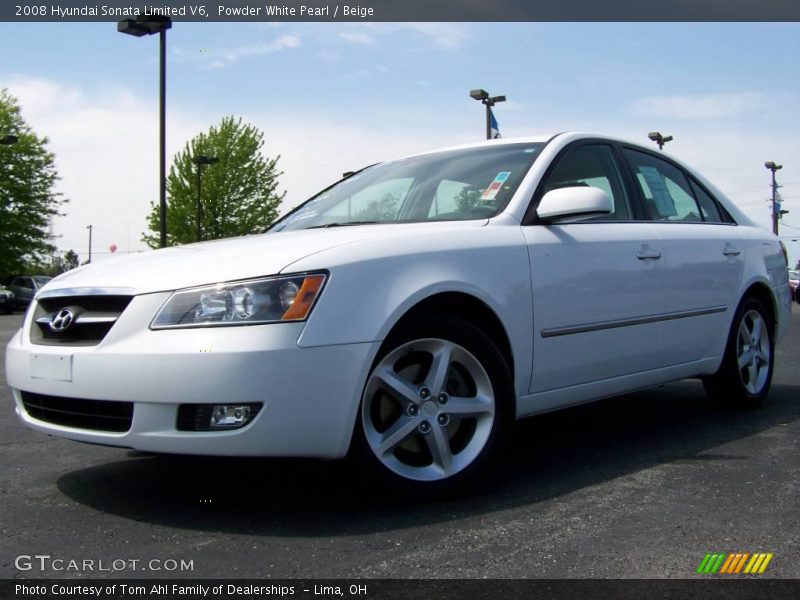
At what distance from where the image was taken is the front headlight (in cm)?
283

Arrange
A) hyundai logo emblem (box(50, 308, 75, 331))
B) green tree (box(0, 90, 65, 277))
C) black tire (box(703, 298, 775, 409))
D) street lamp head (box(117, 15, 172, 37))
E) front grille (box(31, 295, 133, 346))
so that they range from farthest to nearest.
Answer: green tree (box(0, 90, 65, 277)), street lamp head (box(117, 15, 172, 37)), black tire (box(703, 298, 775, 409)), hyundai logo emblem (box(50, 308, 75, 331)), front grille (box(31, 295, 133, 346))

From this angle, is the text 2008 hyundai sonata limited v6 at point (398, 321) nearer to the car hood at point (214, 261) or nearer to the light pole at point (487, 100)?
Answer: the car hood at point (214, 261)

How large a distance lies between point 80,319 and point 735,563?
7.80ft

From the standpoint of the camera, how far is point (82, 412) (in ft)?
9.97

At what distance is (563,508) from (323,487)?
963mm

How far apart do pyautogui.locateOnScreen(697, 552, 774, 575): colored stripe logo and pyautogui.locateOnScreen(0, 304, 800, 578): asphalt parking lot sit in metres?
0.04

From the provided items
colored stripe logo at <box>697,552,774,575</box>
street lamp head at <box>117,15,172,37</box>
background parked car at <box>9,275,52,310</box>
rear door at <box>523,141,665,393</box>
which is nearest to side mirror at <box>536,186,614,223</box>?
rear door at <box>523,141,665,393</box>

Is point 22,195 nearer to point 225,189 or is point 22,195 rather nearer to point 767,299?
point 225,189

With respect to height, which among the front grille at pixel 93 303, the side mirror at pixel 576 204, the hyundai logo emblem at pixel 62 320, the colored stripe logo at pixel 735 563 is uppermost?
the side mirror at pixel 576 204

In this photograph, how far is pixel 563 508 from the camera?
309 cm

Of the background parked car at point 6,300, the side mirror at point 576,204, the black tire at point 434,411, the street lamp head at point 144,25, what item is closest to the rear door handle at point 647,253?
the side mirror at point 576,204

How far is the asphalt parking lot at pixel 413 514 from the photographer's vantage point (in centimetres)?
253

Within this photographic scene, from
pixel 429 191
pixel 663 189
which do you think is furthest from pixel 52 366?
pixel 663 189

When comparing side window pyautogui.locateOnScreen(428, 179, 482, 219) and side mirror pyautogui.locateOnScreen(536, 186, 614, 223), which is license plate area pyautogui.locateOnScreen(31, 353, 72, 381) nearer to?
side window pyautogui.locateOnScreen(428, 179, 482, 219)
